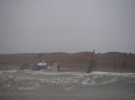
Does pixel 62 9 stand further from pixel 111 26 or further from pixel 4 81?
pixel 4 81

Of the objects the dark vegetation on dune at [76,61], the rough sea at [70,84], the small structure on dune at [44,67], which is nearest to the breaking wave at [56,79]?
the rough sea at [70,84]

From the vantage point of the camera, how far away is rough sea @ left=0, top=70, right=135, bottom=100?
3.08 metres

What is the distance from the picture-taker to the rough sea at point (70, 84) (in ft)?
10.1

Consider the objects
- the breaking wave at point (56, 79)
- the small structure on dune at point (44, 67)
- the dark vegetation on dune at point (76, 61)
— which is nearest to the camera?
the breaking wave at point (56, 79)

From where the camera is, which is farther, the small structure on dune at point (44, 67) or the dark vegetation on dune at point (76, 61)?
the dark vegetation on dune at point (76, 61)

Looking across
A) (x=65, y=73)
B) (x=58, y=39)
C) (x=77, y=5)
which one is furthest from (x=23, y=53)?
(x=77, y=5)

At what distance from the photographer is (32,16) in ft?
12.5

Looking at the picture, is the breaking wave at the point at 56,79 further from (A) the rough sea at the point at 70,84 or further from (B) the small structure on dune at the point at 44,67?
(B) the small structure on dune at the point at 44,67

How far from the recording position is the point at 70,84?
122 inches

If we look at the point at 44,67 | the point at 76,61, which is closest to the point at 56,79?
the point at 44,67

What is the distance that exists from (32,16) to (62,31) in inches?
22.9

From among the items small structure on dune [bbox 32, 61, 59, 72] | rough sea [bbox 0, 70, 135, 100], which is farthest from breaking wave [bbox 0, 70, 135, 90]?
small structure on dune [bbox 32, 61, 59, 72]

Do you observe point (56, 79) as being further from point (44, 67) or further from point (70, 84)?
point (44, 67)

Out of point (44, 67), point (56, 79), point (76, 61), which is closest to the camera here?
point (56, 79)
